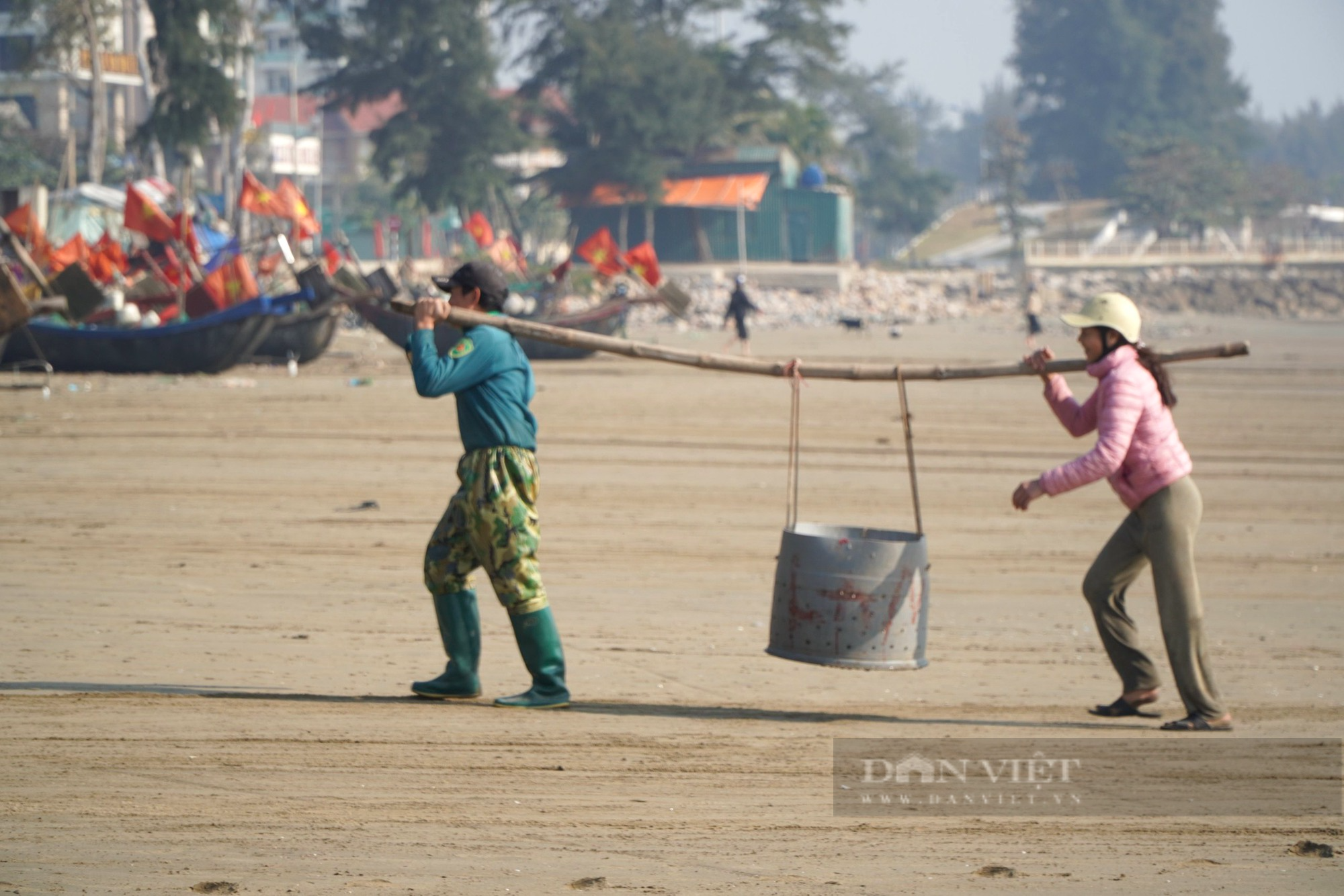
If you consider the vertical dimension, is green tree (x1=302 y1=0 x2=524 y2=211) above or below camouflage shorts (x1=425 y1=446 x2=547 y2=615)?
above

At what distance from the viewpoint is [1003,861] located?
399cm

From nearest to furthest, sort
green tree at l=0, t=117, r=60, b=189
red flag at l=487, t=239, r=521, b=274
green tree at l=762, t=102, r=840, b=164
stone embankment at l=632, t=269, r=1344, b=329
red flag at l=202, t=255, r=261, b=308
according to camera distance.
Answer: red flag at l=202, t=255, r=261, b=308 < red flag at l=487, t=239, r=521, b=274 < green tree at l=0, t=117, r=60, b=189 < stone embankment at l=632, t=269, r=1344, b=329 < green tree at l=762, t=102, r=840, b=164

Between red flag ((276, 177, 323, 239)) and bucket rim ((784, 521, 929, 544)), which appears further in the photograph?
red flag ((276, 177, 323, 239))

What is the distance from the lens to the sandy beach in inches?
155

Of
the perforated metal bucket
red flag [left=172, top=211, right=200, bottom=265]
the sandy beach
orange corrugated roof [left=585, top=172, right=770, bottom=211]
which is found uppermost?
orange corrugated roof [left=585, top=172, right=770, bottom=211]

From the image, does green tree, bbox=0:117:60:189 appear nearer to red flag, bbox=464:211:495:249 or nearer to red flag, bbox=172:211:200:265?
red flag, bbox=464:211:495:249

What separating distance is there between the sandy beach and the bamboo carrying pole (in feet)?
4.36

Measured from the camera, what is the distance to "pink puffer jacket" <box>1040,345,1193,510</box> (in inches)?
211

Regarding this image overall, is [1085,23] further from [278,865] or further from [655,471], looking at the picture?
[278,865]

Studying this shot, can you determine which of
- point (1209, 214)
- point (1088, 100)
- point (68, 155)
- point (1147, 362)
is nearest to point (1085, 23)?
point (1088, 100)

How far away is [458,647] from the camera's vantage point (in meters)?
5.50

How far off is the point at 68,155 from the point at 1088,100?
71133 mm

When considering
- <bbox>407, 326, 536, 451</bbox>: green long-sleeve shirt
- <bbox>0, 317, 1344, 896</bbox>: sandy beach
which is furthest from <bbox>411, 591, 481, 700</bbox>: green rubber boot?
<bbox>407, 326, 536, 451</bbox>: green long-sleeve shirt

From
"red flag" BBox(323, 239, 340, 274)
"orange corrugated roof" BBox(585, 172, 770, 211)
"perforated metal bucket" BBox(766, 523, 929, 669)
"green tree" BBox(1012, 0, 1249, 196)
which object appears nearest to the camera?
"perforated metal bucket" BBox(766, 523, 929, 669)
